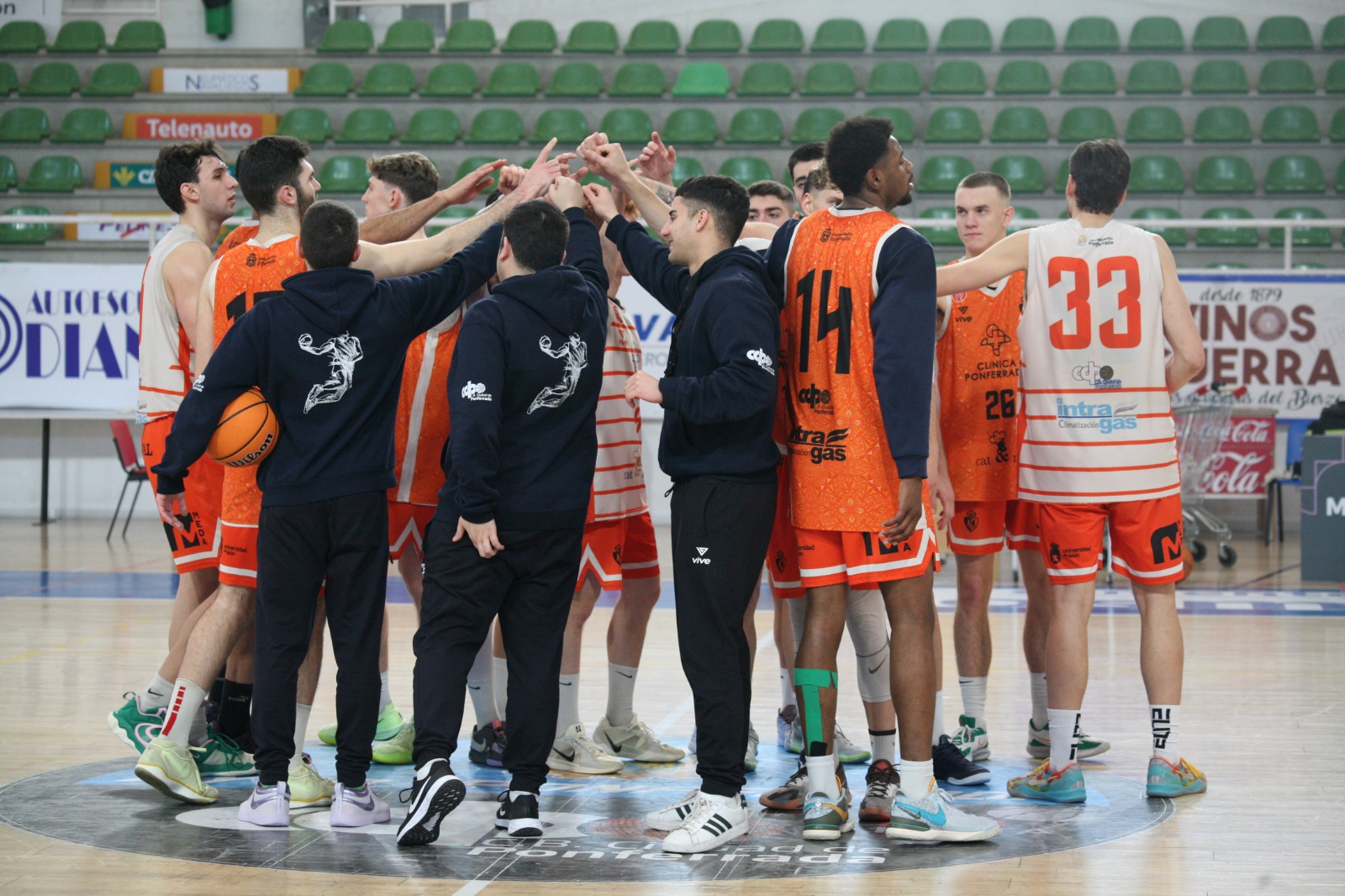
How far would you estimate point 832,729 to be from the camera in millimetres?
3771

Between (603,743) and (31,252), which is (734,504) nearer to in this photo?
(603,743)

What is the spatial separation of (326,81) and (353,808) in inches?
541

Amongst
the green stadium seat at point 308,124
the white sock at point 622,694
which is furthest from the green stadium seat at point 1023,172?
the white sock at point 622,694

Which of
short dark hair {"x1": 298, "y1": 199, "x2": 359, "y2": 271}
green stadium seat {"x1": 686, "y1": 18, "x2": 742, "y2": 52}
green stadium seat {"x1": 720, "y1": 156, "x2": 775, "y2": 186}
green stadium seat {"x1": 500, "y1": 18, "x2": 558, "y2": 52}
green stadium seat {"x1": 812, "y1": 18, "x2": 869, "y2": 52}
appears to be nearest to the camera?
short dark hair {"x1": 298, "y1": 199, "x2": 359, "y2": 271}

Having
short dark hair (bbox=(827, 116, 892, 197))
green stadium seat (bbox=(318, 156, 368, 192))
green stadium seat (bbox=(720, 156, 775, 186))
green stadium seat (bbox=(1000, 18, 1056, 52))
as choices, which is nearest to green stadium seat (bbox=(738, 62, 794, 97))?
green stadium seat (bbox=(720, 156, 775, 186))

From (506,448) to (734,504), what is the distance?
26.6 inches

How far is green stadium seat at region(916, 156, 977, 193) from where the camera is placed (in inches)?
554

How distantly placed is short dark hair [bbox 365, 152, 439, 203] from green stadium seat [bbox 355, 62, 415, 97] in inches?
459

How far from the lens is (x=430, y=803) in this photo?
3.58 metres

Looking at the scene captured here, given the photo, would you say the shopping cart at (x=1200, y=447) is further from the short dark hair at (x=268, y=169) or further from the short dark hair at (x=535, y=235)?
the short dark hair at (x=268, y=169)

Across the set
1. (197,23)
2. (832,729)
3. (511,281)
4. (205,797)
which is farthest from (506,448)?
(197,23)

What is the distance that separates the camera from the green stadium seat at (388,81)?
1587 centimetres

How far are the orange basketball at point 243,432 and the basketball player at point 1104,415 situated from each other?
7.47ft

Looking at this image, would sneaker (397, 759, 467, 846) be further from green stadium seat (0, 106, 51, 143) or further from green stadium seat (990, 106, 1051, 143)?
green stadium seat (0, 106, 51, 143)
